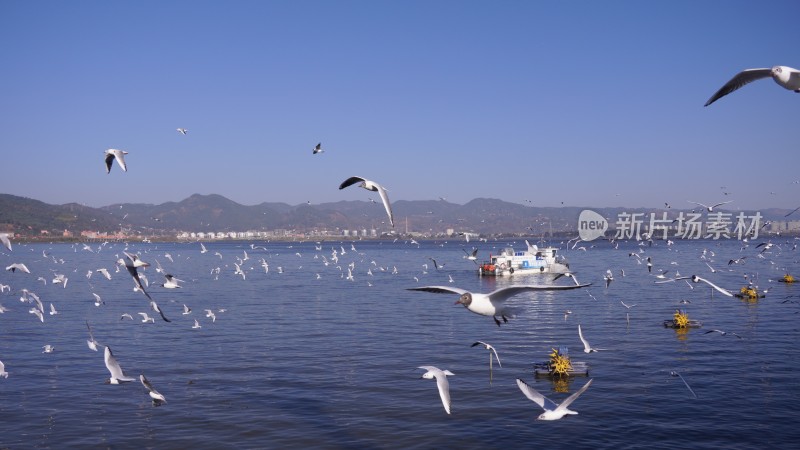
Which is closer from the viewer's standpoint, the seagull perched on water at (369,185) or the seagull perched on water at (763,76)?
the seagull perched on water at (763,76)

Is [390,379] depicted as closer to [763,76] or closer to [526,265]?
[763,76]

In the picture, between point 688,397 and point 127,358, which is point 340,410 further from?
point 127,358

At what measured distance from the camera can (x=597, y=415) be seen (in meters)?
18.5

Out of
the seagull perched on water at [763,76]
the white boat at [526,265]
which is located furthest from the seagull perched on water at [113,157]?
the white boat at [526,265]

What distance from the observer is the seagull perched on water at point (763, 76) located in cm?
917

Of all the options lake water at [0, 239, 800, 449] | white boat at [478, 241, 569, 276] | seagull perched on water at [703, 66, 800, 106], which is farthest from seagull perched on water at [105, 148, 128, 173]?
white boat at [478, 241, 569, 276]

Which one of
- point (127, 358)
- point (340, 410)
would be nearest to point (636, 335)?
point (340, 410)

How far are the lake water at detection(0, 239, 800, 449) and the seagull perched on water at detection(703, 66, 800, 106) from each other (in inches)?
386

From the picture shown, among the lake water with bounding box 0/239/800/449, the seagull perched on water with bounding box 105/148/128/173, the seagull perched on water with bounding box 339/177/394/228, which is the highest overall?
the seagull perched on water with bounding box 105/148/128/173

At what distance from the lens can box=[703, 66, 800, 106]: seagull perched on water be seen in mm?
9172

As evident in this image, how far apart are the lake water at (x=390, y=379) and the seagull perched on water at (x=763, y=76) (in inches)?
386

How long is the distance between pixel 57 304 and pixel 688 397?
4624cm

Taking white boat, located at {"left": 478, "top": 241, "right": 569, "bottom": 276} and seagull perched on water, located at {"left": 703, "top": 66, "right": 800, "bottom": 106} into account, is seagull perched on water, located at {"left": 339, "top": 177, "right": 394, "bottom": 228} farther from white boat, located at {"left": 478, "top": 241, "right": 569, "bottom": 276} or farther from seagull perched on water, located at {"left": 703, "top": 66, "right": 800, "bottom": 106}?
white boat, located at {"left": 478, "top": 241, "right": 569, "bottom": 276}

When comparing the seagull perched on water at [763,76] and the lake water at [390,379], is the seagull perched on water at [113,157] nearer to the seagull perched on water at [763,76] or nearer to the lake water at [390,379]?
the lake water at [390,379]
